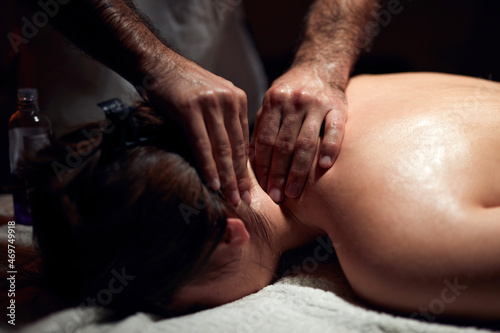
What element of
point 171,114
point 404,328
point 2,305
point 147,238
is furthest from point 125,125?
point 404,328

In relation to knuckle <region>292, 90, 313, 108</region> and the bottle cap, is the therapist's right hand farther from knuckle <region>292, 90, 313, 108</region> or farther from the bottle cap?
the bottle cap

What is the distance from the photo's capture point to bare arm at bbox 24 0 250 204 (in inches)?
27.9

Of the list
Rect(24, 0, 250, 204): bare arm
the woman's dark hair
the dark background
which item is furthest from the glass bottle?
the dark background

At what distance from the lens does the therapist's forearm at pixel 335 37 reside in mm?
1026

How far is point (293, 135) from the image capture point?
0.81 meters

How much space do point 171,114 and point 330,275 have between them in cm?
44

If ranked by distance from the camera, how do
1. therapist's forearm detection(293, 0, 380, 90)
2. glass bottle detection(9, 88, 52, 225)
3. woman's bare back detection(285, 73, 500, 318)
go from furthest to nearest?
1. glass bottle detection(9, 88, 52, 225)
2. therapist's forearm detection(293, 0, 380, 90)
3. woman's bare back detection(285, 73, 500, 318)

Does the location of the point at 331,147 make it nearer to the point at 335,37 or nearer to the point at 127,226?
the point at 127,226

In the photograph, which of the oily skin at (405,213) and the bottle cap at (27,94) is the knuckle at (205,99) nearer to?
the oily skin at (405,213)

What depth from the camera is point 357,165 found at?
72 centimetres

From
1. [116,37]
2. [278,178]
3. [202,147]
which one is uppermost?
[116,37]

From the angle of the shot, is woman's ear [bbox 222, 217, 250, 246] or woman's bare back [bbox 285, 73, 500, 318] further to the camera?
woman's ear [bbox 222, 217, 250, 246]

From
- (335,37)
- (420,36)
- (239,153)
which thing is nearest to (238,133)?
(239,153)

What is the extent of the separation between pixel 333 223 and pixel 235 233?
0.18m
